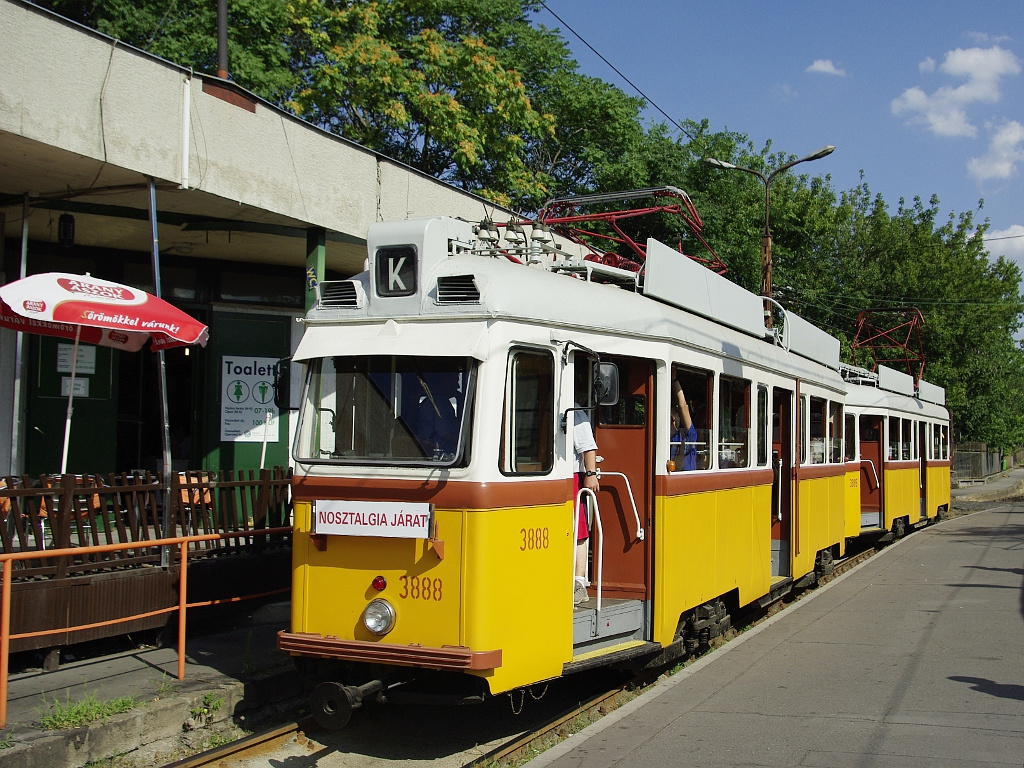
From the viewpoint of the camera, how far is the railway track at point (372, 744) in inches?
245

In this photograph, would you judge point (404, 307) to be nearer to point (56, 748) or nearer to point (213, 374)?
point (56, 748)

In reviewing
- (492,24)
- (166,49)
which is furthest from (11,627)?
(492,24)

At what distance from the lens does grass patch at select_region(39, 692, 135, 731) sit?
608 centimetres

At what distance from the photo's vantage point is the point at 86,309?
29.6 feet

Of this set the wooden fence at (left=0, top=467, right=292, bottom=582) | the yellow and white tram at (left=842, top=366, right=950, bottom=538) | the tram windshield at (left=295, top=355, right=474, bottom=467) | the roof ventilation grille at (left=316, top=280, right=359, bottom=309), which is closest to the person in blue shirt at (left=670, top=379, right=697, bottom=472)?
the tram windshield at (left=295, top=355, right=474, bottom=467)

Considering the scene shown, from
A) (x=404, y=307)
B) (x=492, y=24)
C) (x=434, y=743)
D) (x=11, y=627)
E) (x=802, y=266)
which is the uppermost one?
(x=492, y=24)

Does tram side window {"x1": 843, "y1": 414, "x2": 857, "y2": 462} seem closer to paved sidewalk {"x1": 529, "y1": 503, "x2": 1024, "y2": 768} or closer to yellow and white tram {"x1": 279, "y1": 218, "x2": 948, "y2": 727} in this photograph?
paved sidewalk {"x1": 529, "y1": 503, "x2": 1024, "y2": 768}

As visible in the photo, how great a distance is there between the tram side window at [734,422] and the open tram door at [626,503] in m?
1.28

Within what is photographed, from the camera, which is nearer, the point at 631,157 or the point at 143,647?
the point at 143,647

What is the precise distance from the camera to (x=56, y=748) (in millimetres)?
5844

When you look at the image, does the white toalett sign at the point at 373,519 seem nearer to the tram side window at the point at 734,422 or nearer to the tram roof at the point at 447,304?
the tram roof at the point at 447,304

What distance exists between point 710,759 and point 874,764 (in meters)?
0.92

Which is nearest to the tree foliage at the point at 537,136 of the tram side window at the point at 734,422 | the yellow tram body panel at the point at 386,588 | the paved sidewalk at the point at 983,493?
the paved sidewalk at the point at 983,493

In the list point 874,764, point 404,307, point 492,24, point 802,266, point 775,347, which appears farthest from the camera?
point 802,266
